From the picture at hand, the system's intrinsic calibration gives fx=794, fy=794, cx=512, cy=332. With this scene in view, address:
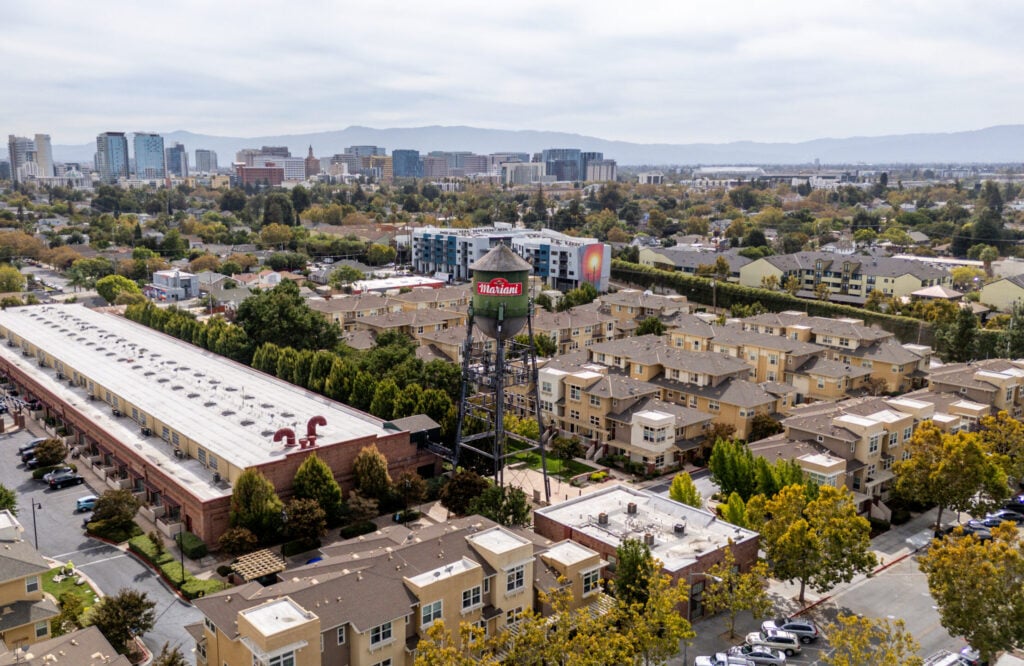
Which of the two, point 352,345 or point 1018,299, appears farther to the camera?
point 1018,299

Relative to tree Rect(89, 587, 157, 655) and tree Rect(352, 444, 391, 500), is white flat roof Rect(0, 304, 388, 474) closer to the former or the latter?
tree Rect(352, 444, 391, 500)

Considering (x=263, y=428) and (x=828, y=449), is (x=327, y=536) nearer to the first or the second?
(x=263, y=428)

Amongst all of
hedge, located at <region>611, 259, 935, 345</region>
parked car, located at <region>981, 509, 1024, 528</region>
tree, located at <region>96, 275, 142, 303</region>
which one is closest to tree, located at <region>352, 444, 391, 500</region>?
parked car, located at <region>981, 509, 1024, 528</region>

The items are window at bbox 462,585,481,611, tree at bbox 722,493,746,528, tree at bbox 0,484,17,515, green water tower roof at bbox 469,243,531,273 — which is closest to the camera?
window at bbox 462,585,481,611

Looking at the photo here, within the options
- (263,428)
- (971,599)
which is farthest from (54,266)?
(971,599)

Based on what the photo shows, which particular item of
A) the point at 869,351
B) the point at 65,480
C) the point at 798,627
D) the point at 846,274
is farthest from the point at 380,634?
the point at 846,274

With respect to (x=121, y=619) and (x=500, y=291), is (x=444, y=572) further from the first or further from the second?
(x=500, y=291)

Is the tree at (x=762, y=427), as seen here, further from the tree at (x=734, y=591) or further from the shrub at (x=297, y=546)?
the shrub at (x=297, y=546)
